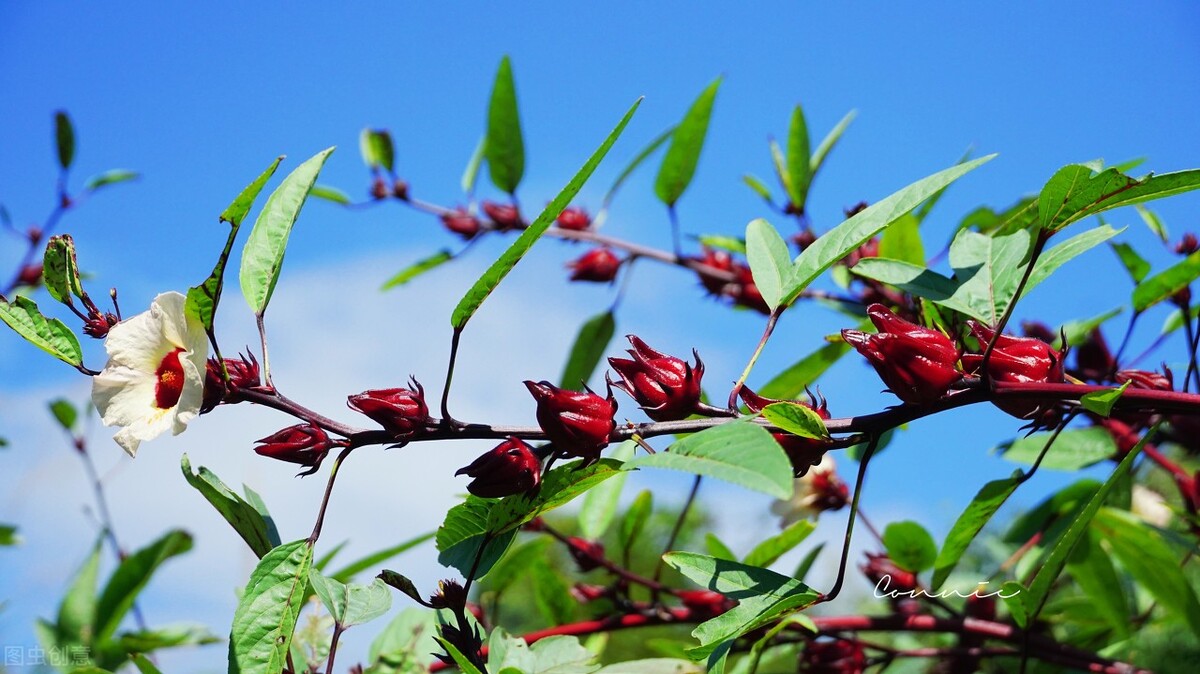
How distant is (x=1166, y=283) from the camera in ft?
4.53

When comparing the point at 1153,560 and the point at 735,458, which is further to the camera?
the point at 1153,560

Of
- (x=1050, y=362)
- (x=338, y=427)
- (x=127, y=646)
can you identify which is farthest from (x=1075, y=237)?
(x=127, y=646)

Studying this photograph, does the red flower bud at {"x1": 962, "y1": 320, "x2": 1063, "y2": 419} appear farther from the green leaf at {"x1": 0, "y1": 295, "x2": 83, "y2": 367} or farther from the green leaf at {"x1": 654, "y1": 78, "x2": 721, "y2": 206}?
the green leaf at {"x1": 654, "y1": 78, "x2": 721, "y2": 206}

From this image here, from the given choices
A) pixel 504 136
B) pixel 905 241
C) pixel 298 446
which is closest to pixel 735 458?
pixel 298 446

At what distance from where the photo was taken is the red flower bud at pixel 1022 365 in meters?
0.83

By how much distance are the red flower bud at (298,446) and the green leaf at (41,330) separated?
208mm

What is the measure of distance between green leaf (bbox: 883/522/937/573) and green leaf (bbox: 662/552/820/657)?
0.71 m

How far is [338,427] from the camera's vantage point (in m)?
0.82

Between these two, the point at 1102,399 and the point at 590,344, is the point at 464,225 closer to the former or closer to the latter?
the point at 590,344

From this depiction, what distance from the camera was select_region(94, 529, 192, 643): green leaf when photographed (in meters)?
1.88

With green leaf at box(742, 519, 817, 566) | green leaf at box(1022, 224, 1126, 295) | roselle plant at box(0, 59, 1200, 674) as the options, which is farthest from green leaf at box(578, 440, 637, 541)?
green leaf at box(1022, 224, 1126, 295)

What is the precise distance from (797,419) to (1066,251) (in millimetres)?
455

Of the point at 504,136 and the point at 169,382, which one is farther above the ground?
the point at 504,136

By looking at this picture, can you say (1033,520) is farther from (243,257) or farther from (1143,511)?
(243,257)
